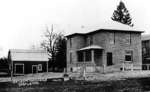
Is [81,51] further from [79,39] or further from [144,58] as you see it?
[144,58]

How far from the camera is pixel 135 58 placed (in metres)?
50.8

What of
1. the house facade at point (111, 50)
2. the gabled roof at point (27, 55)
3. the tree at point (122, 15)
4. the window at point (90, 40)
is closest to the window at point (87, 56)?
the house facade at point (111, 50)

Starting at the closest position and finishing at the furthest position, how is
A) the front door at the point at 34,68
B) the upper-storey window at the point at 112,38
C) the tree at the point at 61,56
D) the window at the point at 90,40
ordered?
1. the upper-storey window at the point at 112,38
2. the window at the point at 90,40
3. the front door at the point at 34,68
4. the tree at the point at 61,56

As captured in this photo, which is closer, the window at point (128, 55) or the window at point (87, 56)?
the window at point (128, 55)

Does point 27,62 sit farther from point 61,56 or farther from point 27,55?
point 61,56

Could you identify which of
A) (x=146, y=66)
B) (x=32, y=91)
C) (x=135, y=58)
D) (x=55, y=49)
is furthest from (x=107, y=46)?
(x=55, y=49)

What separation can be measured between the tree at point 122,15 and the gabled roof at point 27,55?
28.8 metres

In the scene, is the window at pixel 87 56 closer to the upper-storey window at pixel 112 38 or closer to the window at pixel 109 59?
the window at pixel 109 59

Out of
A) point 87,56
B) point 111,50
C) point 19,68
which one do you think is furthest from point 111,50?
point 19,68

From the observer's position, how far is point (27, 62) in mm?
64125

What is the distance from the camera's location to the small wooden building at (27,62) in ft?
206

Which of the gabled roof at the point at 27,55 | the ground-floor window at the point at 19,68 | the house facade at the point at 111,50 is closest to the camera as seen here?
the house facade at the point at 111,50

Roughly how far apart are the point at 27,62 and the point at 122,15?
3582 centimetres

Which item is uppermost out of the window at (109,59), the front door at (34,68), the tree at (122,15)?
the tree at (122,15)
